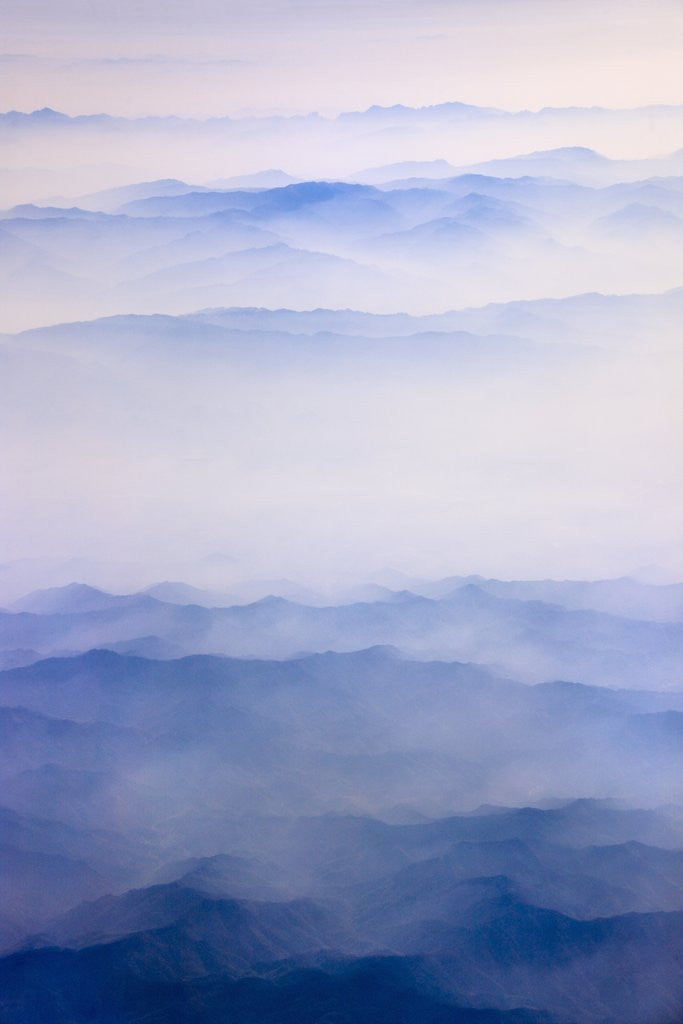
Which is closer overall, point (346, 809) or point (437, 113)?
point (346, 809)

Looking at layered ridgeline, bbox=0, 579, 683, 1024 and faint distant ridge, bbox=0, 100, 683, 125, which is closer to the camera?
layered ridgeline, bbox=0, 579, 683, 1024

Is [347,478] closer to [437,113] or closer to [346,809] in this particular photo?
[346,809]

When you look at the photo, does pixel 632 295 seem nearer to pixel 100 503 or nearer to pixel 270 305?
pixel 270 305

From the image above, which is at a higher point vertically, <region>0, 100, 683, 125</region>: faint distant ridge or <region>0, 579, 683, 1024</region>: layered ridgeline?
<region>0, 100, 683, 125</region>: faint distant ridge

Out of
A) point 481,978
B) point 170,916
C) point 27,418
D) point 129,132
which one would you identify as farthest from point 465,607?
point 129,132

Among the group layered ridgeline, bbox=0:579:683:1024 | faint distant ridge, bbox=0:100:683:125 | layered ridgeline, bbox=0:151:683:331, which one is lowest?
layered ridgeline, bbox=0:579:683:1024

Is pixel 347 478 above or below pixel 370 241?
below

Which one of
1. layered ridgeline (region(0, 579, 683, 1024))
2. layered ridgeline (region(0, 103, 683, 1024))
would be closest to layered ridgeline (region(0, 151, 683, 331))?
layered ridgeline (region(0, 103, 683, 1024))

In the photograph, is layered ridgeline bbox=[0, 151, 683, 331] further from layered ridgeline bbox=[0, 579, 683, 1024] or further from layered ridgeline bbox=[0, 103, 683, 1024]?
layered ridgeline bbox=[0, 579, 683, 1024]

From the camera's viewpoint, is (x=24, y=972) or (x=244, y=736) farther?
(x=244, y=736)

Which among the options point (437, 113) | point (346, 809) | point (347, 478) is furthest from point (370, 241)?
point (346, 809)

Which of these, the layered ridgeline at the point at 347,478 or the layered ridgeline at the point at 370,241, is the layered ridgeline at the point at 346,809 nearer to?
the layered ridgeline at the point at 347,478
